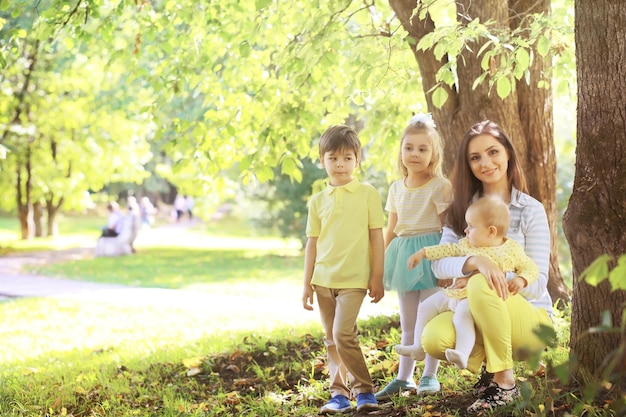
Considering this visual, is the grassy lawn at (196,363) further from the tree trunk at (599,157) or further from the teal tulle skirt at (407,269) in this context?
the teal tulle skirt at (407,269)

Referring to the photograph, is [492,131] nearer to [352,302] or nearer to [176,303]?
[352,302]

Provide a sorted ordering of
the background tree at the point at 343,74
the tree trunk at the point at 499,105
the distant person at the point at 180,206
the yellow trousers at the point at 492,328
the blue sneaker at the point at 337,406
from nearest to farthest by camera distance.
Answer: the yellow trousers at the point at 492,328, the blue sneaker at the point at 337,406, the background tree at the point at 343,74, the tree trunk at the point at 499,105, the distant person at the point at 180,206

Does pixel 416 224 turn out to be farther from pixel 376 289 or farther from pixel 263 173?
pixel 263 173

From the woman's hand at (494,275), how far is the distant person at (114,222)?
1724 centimetres

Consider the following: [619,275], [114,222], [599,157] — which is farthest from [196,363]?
[114,222]

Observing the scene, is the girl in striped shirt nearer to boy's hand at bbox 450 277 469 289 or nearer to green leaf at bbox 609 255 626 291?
boy's hand at bbox 450 277 469 289

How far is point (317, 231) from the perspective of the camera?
171 inches

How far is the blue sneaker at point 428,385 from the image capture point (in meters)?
4.20

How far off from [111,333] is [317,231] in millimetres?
4931

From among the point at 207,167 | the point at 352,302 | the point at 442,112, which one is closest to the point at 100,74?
the point at 207,167

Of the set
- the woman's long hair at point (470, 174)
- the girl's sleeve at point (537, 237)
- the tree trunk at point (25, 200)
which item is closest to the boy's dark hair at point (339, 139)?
the woman's long hair at point (470, 174)

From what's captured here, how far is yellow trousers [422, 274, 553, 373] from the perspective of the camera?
3338mm

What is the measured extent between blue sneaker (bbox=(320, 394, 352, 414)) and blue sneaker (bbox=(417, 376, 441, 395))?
41 cm

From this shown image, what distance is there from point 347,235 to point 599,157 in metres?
1.36
